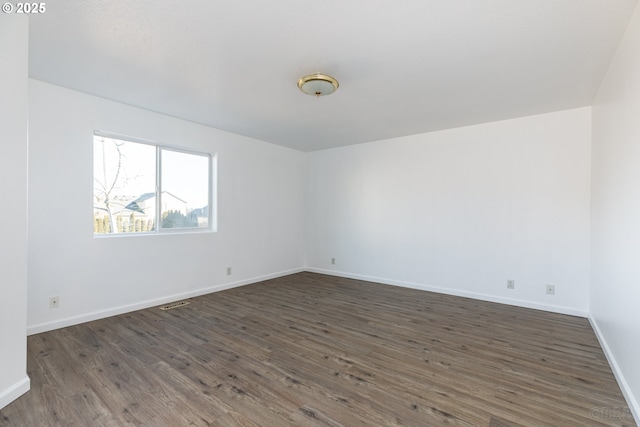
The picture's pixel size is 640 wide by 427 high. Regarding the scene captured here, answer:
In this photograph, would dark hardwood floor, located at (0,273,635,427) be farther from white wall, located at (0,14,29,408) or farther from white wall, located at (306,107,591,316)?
white wall, located at (306,107,591,316)

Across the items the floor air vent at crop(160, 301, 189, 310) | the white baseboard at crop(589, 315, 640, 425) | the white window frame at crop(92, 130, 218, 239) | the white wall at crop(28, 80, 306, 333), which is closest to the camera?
the white baseboard at crop(589, 315, 640, 425)

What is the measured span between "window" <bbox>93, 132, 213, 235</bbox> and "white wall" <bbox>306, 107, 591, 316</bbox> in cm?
245

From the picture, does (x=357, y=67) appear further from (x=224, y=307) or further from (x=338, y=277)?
(x=338, y=277)

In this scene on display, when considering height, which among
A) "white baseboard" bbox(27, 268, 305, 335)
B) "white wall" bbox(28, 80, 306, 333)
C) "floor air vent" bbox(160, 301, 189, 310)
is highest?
"white wall" bbox(28, 80, 306, 333)

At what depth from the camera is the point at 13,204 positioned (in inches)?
72.6

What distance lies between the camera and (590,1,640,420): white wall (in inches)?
70.6

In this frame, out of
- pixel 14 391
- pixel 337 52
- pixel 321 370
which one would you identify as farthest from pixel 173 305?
pixel 337 52

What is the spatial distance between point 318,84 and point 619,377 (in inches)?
129

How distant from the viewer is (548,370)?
7.46 ft

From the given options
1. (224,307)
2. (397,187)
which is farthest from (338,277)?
(224,307)

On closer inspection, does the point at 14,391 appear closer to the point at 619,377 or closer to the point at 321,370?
the point at 321,370

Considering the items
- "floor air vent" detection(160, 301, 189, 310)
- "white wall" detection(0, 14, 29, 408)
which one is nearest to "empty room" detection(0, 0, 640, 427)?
"white wall" detection(0, 14, 29, 408)

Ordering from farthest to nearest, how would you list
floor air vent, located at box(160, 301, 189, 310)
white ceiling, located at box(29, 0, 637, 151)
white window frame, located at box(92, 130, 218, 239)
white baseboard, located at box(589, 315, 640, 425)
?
floor air vent, located at box(160, 301, 189, 310) → white window frame, located at box(92, 130, 218, 239) → white ceiling, located at box(29, 0, 637, 151) → white baseboard, located at box(589, 315, 640, 425)

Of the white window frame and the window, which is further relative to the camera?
the white window frame
